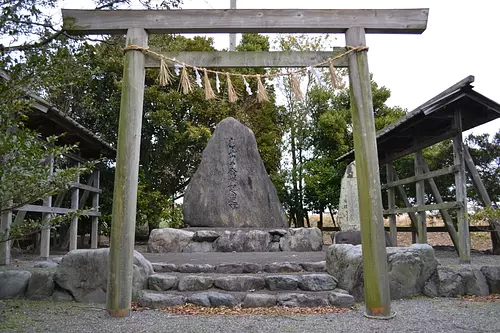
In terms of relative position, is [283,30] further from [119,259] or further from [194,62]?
[119,259]

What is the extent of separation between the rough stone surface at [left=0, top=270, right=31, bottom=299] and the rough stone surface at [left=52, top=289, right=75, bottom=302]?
47 centimetres

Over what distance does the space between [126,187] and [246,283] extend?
2.20 m

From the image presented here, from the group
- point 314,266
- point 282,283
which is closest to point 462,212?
point 314,266

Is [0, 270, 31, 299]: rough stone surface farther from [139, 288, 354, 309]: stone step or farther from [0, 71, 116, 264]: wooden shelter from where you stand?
[139, 288, 354, 309]: stone step

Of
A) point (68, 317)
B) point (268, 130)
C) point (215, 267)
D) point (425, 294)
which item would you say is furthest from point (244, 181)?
point (268, 130)

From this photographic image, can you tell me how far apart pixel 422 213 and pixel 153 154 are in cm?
1043

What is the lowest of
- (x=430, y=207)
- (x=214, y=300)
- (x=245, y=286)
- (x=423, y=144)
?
(x=214, y=300)

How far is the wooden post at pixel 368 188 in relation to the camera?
4215mm

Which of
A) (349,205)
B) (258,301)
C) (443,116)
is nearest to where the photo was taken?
(258,301)

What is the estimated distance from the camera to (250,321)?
13.7 ft

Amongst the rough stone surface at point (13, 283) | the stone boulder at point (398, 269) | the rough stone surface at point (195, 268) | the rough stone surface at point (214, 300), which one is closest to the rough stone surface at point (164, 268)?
the rough stone surface at point (195, 268)

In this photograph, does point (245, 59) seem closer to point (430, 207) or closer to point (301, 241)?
point (301, 241)

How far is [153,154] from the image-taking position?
50.9 feet

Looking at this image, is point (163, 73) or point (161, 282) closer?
point (163, 73)
